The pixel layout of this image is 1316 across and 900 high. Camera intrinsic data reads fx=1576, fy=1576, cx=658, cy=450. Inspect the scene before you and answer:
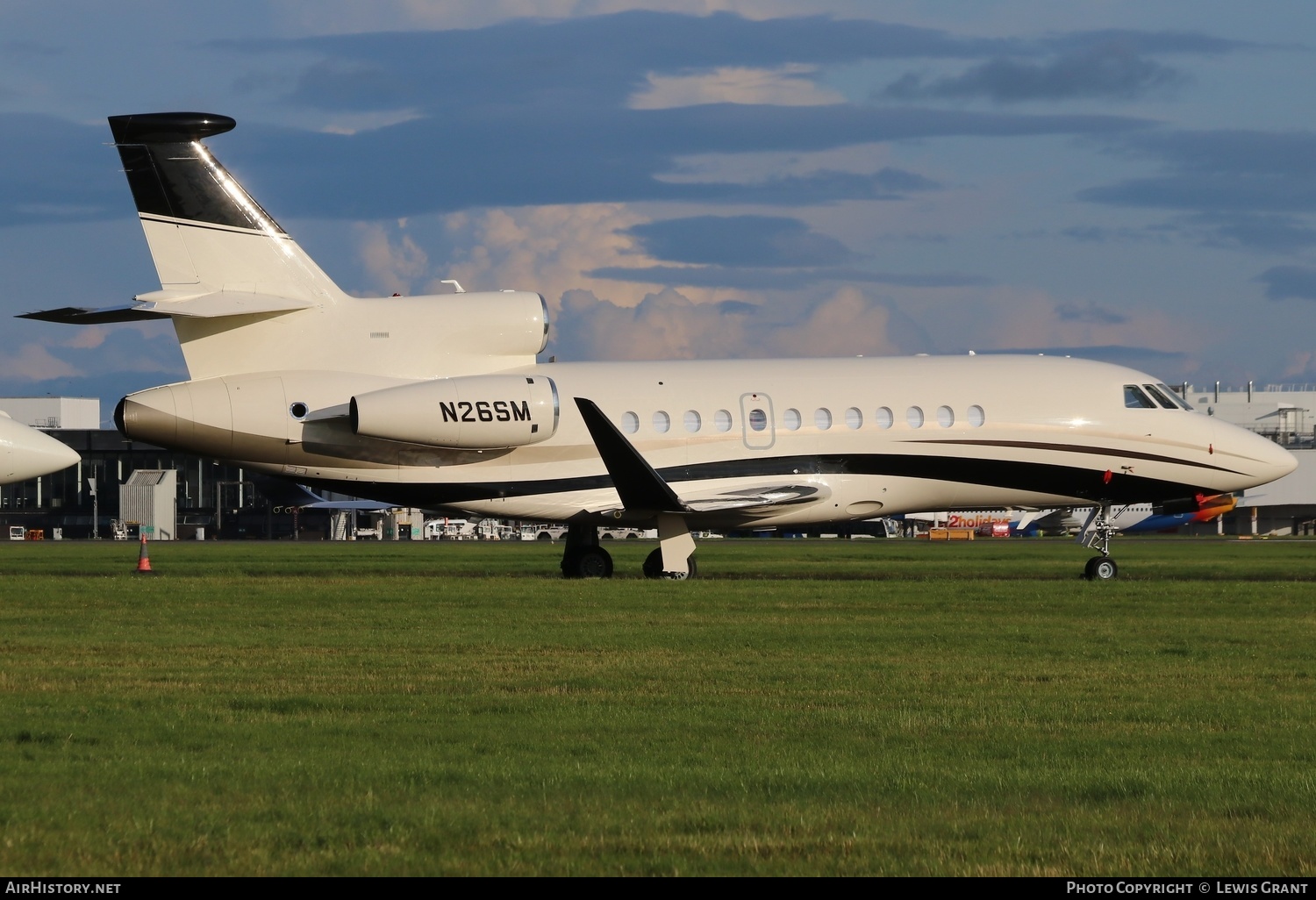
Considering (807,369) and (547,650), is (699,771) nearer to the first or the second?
(547,650)

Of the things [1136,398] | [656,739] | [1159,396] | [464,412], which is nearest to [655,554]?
Result: [464,412]

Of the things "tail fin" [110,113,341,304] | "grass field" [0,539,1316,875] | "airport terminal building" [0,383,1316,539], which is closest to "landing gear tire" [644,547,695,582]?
"grass field" [0,539,1316,875]

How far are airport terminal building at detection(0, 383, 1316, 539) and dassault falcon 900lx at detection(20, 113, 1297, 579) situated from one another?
74359 millimetres

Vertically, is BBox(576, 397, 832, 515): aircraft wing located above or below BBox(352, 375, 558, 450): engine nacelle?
below

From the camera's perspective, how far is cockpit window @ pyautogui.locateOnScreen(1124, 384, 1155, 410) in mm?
31266

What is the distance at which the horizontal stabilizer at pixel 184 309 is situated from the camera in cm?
2639

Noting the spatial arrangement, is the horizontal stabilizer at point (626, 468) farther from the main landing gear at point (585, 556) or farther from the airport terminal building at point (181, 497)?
the airport terminal building at point (181, 497)

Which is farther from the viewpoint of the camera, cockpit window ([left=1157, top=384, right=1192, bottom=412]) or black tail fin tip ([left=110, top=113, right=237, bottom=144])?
cockpit window ([left=1157, top=384, right=1192, bottom=412])

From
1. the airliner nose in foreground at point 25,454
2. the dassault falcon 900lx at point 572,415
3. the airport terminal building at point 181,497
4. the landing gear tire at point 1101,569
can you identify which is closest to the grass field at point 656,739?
the airliner nose in foreground at point 25,454

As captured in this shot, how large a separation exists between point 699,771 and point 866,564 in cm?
3354

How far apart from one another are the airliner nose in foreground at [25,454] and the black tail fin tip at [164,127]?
17.4ft

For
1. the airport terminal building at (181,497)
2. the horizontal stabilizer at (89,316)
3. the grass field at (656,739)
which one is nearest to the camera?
the grass field at (656,739)

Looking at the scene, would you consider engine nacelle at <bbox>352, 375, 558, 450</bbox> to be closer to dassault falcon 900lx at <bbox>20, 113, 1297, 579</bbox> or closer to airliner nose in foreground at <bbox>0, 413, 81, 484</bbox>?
dassault falcon 900lx at <bbox>20, 113, 1297, 579</bbox>

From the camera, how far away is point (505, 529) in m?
106
